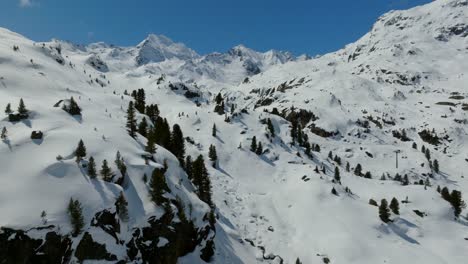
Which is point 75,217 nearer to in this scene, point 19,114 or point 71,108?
point 19,114

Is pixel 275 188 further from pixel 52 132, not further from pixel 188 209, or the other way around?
pixel 52 132

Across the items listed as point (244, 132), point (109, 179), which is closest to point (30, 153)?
point (109, 179)

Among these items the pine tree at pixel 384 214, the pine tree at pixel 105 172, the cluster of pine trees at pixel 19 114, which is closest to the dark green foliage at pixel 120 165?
the pine tree at pixel 105 172

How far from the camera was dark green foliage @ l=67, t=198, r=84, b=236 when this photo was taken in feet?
116

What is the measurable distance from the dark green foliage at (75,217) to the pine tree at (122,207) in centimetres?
498

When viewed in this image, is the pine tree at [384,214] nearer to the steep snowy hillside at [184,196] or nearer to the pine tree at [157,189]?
the steep snowy hillside at [184,196]

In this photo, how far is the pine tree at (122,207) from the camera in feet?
134

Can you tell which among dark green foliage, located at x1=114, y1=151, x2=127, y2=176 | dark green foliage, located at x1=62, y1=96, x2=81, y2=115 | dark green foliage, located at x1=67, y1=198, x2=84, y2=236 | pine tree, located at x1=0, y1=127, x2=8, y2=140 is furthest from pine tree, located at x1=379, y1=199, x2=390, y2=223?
pine tree, located at x1=0, y1=127, x2=8, y2=140

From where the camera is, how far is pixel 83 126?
5931cm

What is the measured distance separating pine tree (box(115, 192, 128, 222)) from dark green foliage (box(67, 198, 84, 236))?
16.4 ft

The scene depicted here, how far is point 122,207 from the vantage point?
135 ft

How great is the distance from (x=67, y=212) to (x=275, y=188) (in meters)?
56.2

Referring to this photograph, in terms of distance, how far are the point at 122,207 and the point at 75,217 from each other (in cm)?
635

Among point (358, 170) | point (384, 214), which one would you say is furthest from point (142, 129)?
A: point (358, 170)
